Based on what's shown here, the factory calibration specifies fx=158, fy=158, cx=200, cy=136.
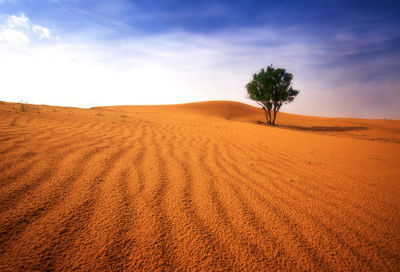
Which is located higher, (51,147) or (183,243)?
(51,147)

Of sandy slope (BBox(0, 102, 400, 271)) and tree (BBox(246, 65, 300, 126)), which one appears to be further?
tree (BBox(246, 65, 300, 126))

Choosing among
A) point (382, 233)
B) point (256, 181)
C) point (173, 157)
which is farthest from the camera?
point (173, 157)

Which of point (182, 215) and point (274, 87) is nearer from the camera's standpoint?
point (182, 215)

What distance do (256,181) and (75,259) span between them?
2013 millimetres

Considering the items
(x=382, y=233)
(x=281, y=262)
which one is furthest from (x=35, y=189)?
(x=382, y=233)

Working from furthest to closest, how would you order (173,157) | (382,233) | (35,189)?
(173,157)
(35,189)
(382,233)

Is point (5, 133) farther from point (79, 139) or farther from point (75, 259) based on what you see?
point (75, 259)

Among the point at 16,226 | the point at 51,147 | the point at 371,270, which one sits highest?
the point at 51,147

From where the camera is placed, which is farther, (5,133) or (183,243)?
(5,133)

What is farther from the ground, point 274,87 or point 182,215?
point 274,87

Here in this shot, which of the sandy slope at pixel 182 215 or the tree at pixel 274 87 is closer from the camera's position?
the sandy slope at pixel 182 215

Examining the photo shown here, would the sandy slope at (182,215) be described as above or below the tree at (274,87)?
below

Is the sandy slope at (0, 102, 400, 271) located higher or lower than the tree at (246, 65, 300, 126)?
lower

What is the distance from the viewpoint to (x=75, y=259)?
961mm
